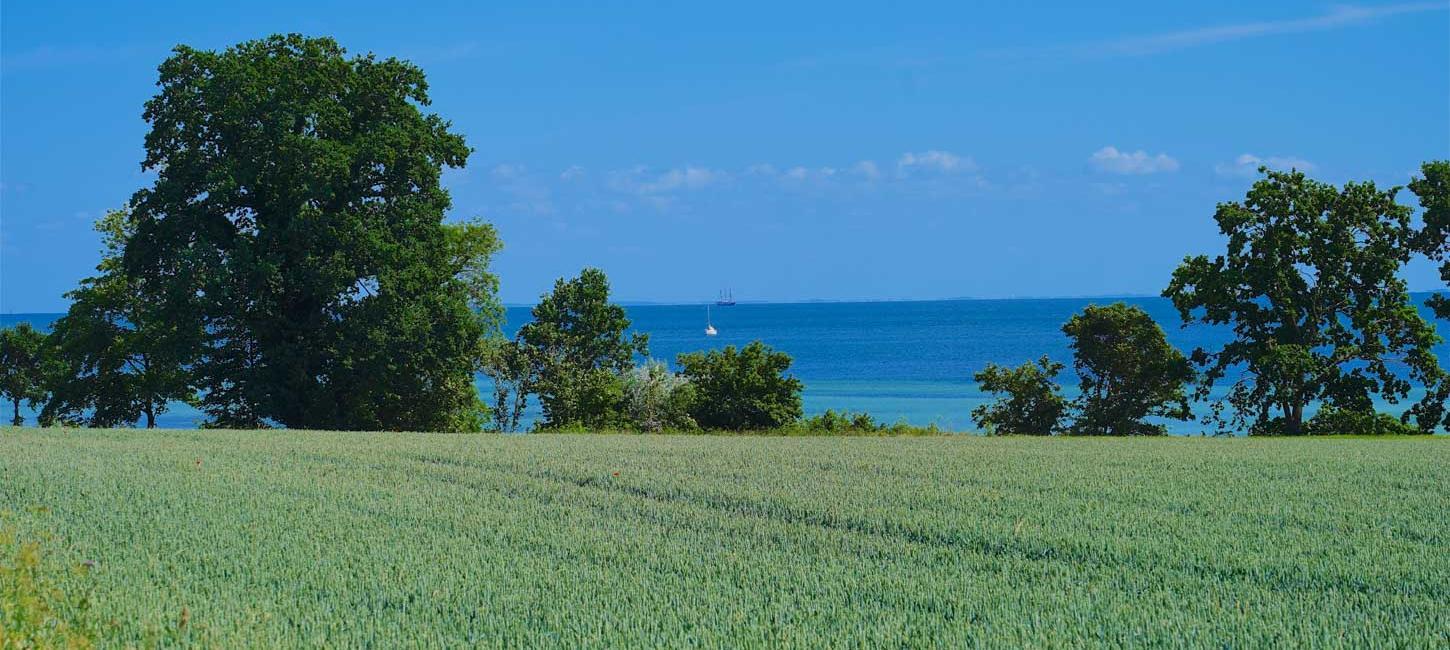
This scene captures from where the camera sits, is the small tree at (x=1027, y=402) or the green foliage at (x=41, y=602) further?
the small tree at (x=1027, y=402)

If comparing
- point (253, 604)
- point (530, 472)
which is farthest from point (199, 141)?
point (253, 604)

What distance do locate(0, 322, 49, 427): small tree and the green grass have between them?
3312 centimetres

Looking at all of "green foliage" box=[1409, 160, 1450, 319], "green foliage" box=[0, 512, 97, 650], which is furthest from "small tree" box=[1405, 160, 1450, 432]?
"green foliage" box=[0, 512, 97, 650]

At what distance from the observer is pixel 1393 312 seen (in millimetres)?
32000

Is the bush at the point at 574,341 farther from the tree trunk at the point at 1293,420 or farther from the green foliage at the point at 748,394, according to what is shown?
the tree trunk at the point at 1293,420

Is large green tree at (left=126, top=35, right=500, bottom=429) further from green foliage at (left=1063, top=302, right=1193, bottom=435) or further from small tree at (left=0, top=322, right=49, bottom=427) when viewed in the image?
green foliage at (left=1063, top=302, right=1193, bottom=435)

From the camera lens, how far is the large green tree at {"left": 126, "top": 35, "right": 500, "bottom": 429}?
29250 millimetres

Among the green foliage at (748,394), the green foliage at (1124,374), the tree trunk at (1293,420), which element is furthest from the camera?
the green foliage at (1124,374)

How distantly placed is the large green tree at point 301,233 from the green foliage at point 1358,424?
75.1 feet

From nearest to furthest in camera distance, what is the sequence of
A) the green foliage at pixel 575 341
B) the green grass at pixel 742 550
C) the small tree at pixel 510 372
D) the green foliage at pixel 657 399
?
the green grass at pixel 742 550 < the green foliage at pixel 657 399 < the green foliage at pixel 575 341 < the small tree at pixel 510 372

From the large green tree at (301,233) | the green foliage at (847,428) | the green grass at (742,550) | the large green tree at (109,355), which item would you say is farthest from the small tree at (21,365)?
the green grass at (742,550)

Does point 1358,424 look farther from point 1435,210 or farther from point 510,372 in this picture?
point 510,372

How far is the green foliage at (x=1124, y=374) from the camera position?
3459 cm

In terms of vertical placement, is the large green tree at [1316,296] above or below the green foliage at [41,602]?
above
